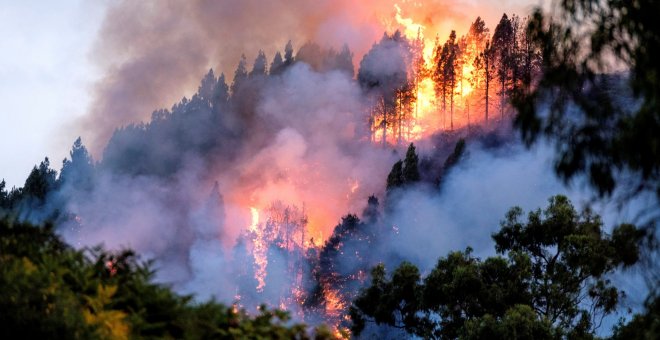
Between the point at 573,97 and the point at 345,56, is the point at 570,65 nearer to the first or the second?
the point at 573,97

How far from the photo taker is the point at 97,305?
5988mm

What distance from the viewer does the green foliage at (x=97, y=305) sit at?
5582 mm

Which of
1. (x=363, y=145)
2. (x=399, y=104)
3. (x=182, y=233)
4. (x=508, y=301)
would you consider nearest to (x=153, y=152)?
(x=182, y=233)

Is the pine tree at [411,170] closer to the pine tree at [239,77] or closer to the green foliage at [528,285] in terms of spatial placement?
the green foliage at [528,285]

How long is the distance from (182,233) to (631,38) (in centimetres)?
9912

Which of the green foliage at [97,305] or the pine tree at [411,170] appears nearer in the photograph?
the green foliage at [97,305]

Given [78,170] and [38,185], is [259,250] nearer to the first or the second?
[38,185]

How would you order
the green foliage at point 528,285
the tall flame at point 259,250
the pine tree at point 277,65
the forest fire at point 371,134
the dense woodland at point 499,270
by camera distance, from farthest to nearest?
the pine tree at point 277,65 < the forest fire at point 371,134 < the tall flame at point 259,250 < the green foliage at point 528,285 < the dense woodland at point 499,270

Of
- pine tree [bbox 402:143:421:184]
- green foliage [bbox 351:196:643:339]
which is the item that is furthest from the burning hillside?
green foliage [bbox 351:196:643:339]

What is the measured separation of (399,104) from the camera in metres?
102

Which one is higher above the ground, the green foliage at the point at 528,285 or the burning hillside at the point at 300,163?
the burning hillside at the point at 300,163

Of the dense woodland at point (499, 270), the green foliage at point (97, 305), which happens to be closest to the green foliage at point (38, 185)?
the dense woodland at point (499, 270)

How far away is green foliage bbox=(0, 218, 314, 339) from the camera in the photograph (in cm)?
558

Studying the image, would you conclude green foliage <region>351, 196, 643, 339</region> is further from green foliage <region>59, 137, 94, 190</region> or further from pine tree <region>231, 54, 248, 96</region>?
pine tree <region>231, 54, 248, 96</region>
